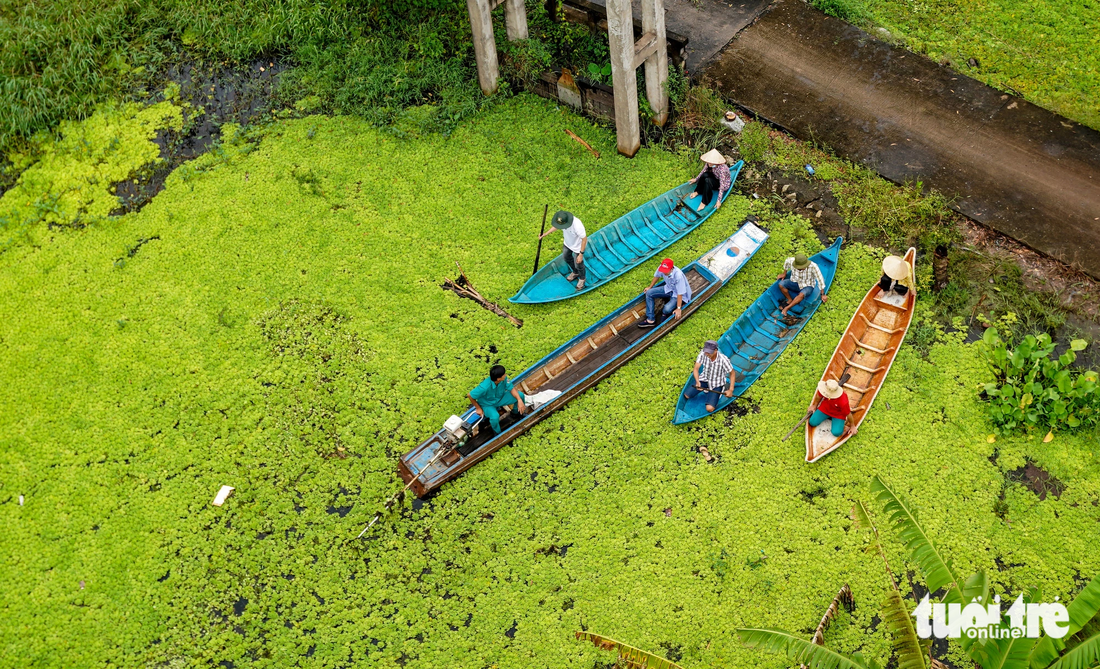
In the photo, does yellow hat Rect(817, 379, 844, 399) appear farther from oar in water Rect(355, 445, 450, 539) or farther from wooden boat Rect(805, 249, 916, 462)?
oar in water Rect(355, 445, 450, 539)

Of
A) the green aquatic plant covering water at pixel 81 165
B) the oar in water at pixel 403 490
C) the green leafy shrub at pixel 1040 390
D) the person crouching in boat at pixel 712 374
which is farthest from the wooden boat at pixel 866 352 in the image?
the green aquatic plant covering water at pixel 81 165

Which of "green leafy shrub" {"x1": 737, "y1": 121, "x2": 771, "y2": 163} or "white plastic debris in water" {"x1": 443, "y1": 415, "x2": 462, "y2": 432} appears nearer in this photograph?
"white plastic debris in water" {"x1": 443, "y1": 415, "x2": 462, "y2": 432}

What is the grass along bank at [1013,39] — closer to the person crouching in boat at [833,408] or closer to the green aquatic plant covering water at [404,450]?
the green aquatic plant covering water at [404,450]

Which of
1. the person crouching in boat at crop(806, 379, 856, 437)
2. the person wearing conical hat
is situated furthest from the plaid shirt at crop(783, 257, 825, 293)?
the person wearing conical hat

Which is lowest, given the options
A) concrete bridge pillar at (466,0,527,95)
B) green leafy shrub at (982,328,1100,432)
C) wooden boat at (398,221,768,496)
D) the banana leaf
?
green leafy shrub at (982,328,1100,432)

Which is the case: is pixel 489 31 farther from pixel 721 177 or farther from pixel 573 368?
pixel 573 368

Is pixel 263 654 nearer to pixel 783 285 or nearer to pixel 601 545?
pixel 601 545

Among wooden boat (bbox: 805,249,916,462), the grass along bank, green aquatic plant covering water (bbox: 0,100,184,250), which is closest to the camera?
wooden boat (bbox: 805,249,916,462)

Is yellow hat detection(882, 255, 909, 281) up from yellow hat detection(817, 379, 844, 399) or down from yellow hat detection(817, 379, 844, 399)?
up
